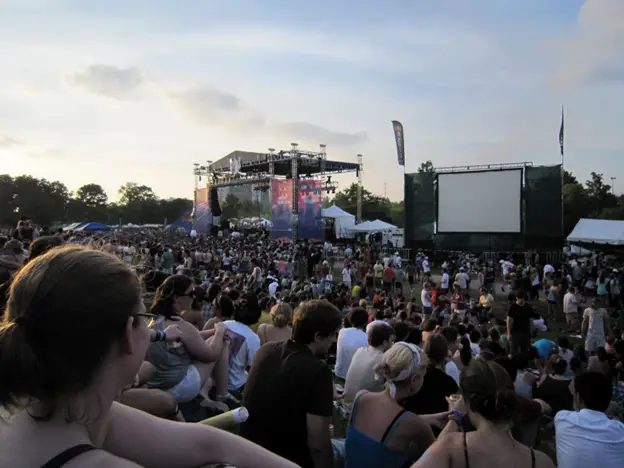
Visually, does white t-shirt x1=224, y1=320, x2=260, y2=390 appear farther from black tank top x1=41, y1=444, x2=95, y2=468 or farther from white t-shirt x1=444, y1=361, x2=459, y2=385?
black tank top x1=41, y1=444, x2=95, y2=468

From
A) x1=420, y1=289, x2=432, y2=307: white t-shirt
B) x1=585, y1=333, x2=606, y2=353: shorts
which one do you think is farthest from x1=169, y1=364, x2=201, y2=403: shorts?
x1=420, y1=289, x2=432, y2=307: white t-shirt

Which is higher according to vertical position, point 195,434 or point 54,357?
point 54,357

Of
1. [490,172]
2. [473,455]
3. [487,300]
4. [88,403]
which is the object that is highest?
[490,172]

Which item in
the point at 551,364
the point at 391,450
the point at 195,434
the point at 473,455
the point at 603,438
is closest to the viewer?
the point at 195,434

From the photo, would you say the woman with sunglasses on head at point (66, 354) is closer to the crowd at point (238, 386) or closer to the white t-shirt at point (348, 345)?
the crowd at point (238, 386)

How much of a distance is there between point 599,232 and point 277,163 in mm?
25394

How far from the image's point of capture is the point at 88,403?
864mm

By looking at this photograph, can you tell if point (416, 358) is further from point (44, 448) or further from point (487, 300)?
point (487, 300)

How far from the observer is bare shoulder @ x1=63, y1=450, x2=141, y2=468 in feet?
2.43

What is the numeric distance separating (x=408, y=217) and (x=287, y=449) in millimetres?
23565

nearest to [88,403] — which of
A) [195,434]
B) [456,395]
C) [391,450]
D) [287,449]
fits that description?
[195,434]

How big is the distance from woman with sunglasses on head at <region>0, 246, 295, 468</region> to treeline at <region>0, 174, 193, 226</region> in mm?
42883

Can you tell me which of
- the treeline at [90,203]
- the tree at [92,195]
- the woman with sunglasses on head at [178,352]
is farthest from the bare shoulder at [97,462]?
the tree at [92,195]

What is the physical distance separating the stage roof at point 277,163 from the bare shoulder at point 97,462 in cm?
3327
